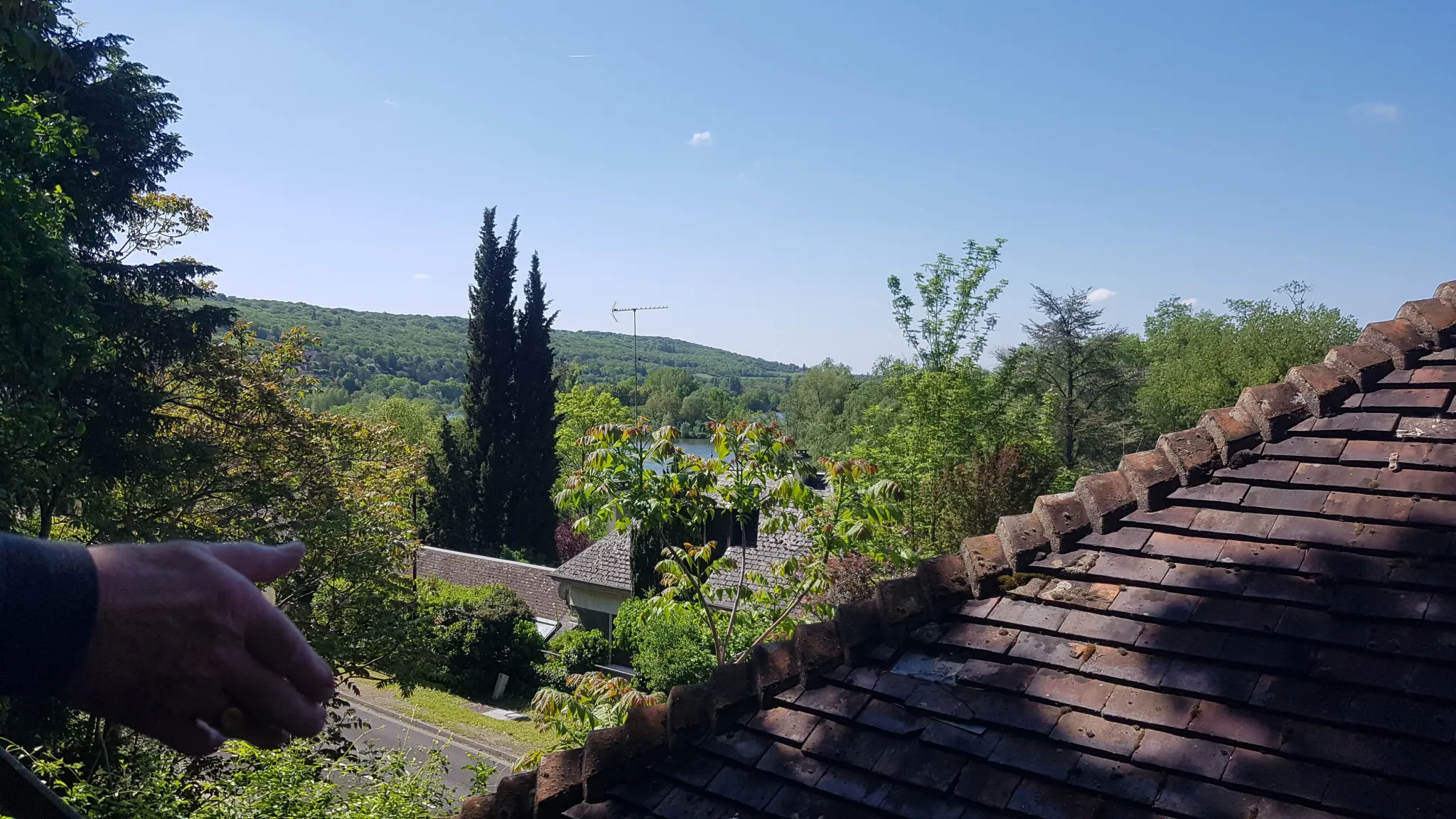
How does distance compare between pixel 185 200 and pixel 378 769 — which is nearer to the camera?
pixel 378 769

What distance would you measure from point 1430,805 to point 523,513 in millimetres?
37336

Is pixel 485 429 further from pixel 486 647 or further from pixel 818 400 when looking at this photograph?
pixel 818 400

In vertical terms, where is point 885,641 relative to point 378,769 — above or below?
above

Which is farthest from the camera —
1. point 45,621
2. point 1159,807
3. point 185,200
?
point 185,200

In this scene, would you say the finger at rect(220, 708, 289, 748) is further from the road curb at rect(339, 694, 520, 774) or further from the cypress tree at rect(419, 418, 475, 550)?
the cypress tree at rect(419, 418, 475, 550)

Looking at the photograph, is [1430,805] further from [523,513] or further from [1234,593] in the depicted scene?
[523,513]

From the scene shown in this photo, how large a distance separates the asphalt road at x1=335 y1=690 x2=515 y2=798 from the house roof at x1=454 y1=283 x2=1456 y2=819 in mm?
13381

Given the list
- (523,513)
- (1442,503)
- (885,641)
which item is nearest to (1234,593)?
(1442,503)

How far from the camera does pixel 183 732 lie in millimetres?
951

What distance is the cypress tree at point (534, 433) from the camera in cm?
3772

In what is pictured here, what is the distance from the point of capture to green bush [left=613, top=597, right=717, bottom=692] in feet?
56.9

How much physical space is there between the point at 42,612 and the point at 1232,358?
156 feet

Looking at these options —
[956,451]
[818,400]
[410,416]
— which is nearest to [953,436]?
[956,451]

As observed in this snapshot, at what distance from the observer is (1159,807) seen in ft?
8.04
